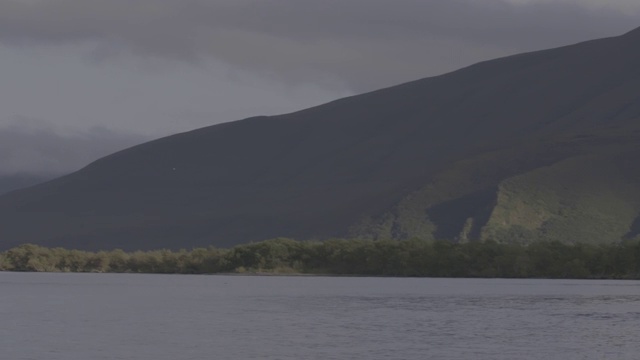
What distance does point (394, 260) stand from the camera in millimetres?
156625

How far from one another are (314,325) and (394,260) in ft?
311

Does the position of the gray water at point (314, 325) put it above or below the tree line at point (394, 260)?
below

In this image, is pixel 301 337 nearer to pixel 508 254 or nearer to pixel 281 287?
pixel 281 287

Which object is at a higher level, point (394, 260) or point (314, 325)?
point (394, 260)

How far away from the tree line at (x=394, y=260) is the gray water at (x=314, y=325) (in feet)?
152

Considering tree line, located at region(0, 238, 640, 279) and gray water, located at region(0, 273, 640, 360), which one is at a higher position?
tree line, located at region(0, 238, 640, 279)

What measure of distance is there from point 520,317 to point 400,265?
281 feet

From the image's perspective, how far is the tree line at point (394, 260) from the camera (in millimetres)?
145875

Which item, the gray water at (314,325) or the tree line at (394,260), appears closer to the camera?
the gray water at (314,325)

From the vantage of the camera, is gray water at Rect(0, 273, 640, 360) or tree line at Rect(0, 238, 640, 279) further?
tree line at Rect(0, 238, 640, 279)

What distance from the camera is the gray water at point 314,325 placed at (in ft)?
162

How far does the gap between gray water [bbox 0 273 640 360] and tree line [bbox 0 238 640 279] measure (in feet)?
152

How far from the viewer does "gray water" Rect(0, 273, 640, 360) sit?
4925cm

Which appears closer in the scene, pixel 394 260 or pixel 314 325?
pixel 314 325
